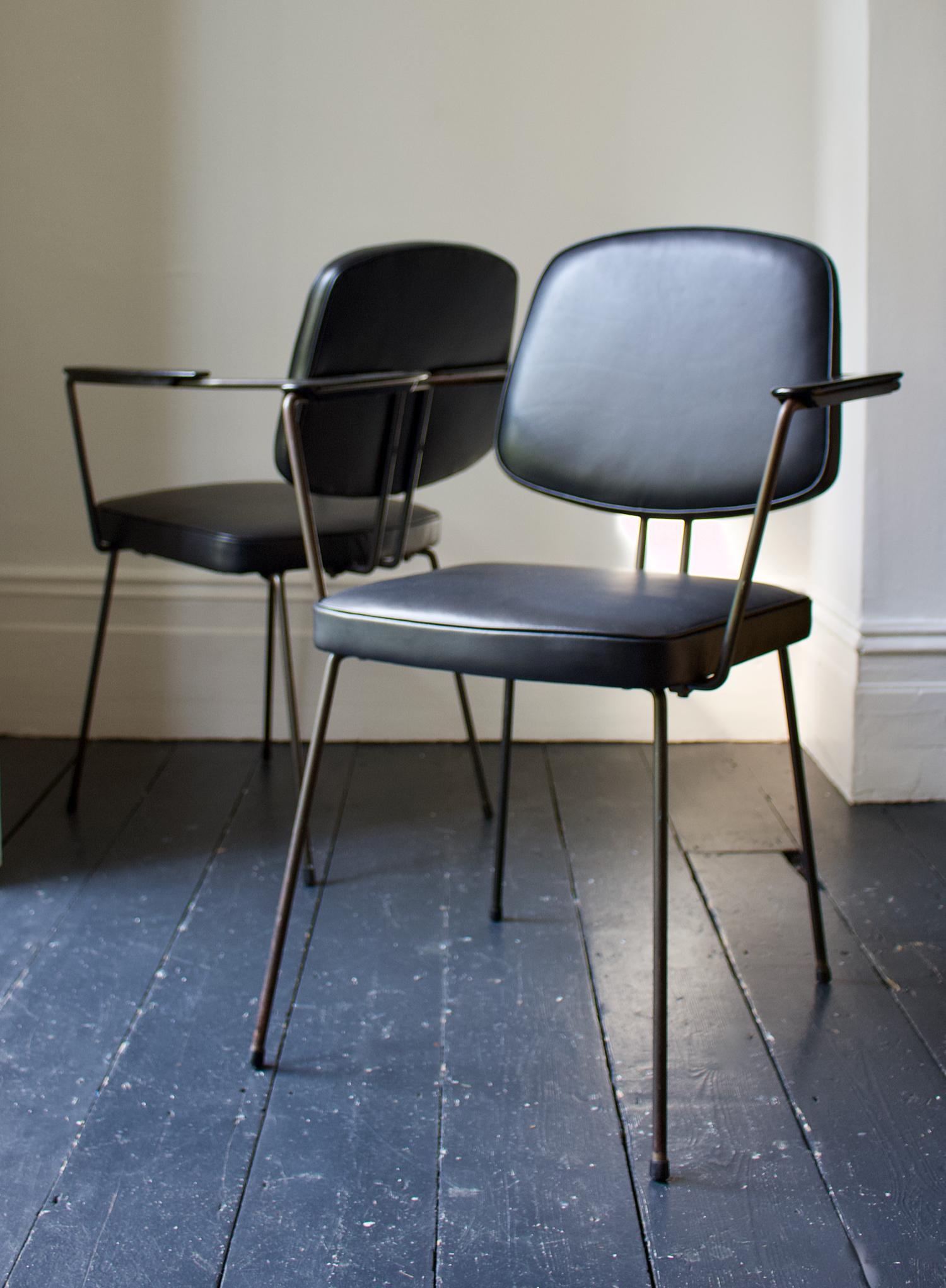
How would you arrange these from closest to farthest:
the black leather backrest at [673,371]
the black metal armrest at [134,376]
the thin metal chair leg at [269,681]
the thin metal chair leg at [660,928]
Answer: the thin metal chair leg at [660,928], the black leather backrest at [673,371], the black metal armrest at [134,376], the thin metal chair leg at [269,681]

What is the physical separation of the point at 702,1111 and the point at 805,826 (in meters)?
0.35

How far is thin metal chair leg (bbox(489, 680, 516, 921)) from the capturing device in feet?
5.27

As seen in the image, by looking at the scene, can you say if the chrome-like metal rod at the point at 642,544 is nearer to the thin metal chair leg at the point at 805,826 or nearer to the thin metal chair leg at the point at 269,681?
the thin metal chair leg at the point at 805,826

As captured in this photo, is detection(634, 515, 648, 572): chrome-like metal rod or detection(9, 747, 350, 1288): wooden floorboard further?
detection(634, 515, 648, 572): chrome-like metal rod

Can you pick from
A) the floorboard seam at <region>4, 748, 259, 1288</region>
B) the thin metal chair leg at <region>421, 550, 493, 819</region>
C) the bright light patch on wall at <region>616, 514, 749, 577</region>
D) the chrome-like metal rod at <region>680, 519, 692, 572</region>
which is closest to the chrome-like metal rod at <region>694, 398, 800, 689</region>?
the chrome-like metal rod at <region>680, 519, 692, 572</region>

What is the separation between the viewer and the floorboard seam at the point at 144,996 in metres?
1.09

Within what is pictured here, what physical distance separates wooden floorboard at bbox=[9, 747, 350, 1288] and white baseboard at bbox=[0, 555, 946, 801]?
73 centimetres

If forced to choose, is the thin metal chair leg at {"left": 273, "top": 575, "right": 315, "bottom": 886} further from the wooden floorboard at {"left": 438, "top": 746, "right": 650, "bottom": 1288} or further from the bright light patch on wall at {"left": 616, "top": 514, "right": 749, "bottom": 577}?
the bright light patch on wall at {"left": 616, "top": 514, "right": 749, "bottom": 577}

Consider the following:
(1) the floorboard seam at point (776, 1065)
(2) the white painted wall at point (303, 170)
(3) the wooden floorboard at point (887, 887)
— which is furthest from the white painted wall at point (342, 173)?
(1) the floorboard seam at point (776, 1065)

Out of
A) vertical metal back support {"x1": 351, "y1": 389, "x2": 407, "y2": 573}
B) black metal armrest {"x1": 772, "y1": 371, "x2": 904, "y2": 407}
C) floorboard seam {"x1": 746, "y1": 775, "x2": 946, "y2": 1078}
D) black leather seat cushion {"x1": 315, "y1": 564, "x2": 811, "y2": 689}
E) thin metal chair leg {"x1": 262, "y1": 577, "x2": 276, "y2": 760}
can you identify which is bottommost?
floorboard seam {"x1": 746, "y1": 775, "x2": 946, "y2": 1078}

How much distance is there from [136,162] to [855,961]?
183 centimetres

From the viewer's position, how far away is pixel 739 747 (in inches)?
96.8

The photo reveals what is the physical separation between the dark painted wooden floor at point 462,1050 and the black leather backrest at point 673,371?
0.57 metres

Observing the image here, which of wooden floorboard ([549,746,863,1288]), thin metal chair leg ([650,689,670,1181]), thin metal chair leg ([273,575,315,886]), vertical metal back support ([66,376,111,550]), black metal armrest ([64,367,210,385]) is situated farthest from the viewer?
vertical metal back support ([66,376,111,550])
